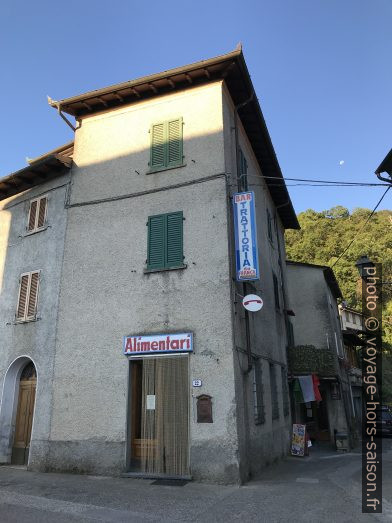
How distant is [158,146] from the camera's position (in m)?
11.4

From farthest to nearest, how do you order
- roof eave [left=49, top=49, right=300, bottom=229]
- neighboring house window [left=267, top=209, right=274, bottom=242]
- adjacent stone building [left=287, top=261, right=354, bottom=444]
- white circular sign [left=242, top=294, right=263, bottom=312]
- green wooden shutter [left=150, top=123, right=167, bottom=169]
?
adjacent stone building [left=287, top=261, right=354, bottom=444] → neighboring house window [left=267, top=209, right=274, bottom=242] → green wooden shutter [left=150, top=123, right=167, bottom=169] → roof eave [left=49, top=49, right=300, bottom=229] → white circular sign [left=242, top=294, right=263, bottom=312]

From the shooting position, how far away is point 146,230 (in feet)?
35.0

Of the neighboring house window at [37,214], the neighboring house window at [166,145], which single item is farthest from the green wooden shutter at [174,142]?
the neighboring house window at [37,214]

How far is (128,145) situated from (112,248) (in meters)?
3.17

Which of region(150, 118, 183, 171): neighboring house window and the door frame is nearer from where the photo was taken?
the door frame

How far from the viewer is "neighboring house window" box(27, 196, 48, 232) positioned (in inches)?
500

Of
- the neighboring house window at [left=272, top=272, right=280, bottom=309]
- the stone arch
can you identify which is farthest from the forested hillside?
the stone arch

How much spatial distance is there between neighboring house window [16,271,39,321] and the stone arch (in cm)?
122

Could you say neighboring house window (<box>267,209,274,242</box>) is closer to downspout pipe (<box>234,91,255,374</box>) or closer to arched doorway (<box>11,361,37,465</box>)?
downspout pipe (<box>234,91,255,374</box>)

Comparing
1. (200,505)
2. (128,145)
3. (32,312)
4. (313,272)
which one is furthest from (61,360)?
(313,272)

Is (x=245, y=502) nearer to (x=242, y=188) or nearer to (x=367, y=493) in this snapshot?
(x=367, y=493)

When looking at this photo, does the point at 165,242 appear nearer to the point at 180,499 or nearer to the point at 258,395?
the point at 258,395

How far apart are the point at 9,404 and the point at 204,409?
20.4 ft

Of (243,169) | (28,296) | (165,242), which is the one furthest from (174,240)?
(28,296)
